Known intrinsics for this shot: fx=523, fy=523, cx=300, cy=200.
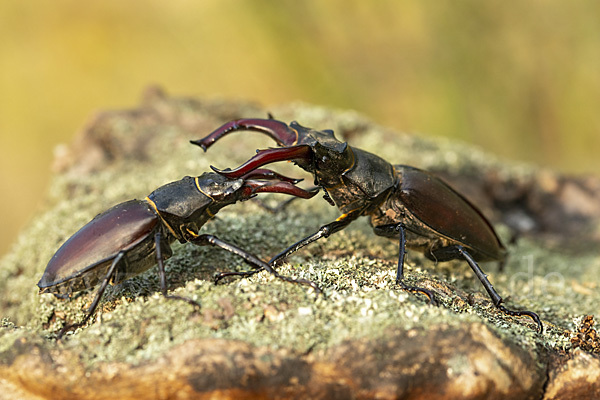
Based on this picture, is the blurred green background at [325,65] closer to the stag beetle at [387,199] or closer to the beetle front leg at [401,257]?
the stag beetle at [387,199]

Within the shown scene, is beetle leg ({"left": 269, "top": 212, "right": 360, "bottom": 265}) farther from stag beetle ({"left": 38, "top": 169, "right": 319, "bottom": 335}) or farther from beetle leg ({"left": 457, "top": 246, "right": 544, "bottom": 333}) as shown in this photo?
beetle leg ({"left": 457, "top": 246, "right": 544, "bottom": 333})

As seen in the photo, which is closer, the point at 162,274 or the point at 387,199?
the point at 162,274

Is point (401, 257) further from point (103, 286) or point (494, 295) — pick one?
point (103, 286)

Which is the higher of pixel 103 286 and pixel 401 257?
pixel 401 257

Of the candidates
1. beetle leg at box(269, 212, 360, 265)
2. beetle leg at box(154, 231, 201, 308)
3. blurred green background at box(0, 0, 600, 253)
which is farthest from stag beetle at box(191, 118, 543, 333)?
blurred green background at box(0, 0, 600, 253)

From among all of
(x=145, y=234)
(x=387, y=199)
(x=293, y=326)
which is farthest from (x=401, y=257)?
(x=145, y=234)

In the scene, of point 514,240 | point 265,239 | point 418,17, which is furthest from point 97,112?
point 418,17
